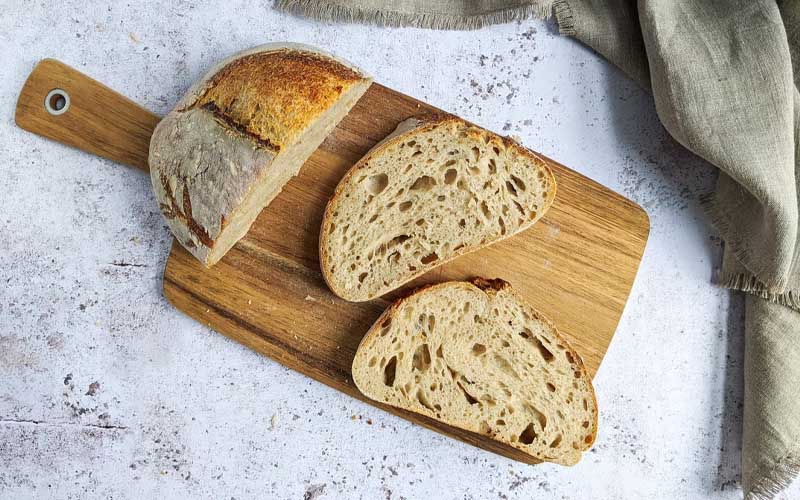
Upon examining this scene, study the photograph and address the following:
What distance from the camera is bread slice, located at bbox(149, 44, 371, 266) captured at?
229cm

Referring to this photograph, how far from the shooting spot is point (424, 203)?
2559mm

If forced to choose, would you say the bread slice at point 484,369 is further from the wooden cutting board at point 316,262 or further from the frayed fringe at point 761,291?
the frayed fringe at point 761,291

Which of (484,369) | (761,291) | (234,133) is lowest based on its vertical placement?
(484,369)

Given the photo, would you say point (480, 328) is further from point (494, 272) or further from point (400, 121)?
point (400, 121)

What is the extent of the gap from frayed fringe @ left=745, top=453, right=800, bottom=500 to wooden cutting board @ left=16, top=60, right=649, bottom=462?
0.88 m

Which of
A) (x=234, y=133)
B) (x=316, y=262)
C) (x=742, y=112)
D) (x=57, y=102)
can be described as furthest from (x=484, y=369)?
(x=57, y=102)

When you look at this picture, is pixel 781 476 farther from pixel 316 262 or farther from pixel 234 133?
pixel 234 133

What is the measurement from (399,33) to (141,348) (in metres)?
1.78

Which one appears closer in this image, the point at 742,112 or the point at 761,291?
the point at 742,112

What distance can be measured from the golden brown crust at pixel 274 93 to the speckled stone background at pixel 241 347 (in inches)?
16.8

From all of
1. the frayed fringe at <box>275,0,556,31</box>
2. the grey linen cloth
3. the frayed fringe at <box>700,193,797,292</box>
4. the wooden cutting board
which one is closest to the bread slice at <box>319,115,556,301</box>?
the wooden cutting board

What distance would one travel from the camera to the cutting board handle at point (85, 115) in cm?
261

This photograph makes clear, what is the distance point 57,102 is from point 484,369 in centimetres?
213

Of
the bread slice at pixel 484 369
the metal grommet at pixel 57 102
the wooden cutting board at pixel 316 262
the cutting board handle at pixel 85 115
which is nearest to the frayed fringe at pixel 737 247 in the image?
the wooden cutting board at pixel 316 262
